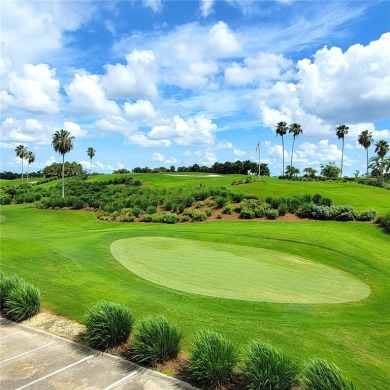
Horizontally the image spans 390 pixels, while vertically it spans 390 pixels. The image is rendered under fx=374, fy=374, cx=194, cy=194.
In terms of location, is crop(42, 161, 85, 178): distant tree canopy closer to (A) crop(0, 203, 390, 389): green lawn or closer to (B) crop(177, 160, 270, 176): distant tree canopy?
(B) crop(177, 160, 270, 176): distant tree canopy

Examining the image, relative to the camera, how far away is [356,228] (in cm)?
2636

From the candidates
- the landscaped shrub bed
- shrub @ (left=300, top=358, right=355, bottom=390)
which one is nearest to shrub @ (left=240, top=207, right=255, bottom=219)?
the landscaped shrub bed

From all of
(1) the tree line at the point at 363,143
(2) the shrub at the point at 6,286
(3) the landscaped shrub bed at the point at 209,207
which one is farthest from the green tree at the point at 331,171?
(2) the shrub at the point at 6,286

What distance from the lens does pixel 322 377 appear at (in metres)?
6.93

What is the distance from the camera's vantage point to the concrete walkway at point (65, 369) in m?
7.84

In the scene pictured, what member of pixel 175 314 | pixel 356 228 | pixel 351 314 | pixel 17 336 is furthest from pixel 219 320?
pixel 356 228

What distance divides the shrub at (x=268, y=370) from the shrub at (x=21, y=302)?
714 centimetres

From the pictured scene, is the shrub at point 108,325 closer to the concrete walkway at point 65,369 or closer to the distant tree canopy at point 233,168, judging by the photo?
the concrete walkway at point 65,369

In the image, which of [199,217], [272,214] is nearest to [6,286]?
[272,214]

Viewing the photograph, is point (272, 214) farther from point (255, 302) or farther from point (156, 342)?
point (156, 342)

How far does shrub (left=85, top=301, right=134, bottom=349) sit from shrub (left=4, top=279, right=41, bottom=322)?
8.99ft

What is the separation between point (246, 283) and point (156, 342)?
580 cm

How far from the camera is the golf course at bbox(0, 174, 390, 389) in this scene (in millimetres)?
9992

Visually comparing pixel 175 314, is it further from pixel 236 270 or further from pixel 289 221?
pixel 289 221
